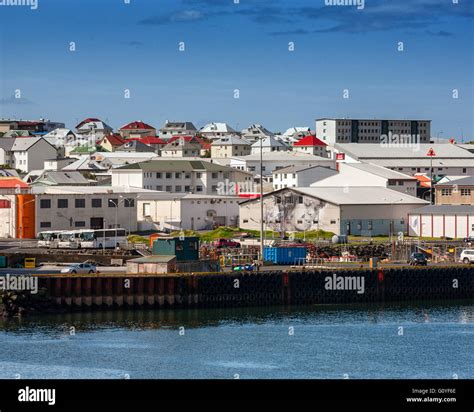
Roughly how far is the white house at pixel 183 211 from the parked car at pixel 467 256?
23.1 m

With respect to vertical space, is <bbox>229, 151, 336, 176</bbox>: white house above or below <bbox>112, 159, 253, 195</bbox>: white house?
above

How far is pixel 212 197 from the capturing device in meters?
78.3

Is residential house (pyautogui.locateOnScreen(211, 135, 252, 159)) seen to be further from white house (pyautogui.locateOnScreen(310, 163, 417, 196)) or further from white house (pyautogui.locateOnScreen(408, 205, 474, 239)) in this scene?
→ white house (pyautogui.locateOnScreen(408, 205, 474, 239))

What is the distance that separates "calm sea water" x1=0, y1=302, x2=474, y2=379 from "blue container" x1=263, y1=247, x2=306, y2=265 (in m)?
6.65

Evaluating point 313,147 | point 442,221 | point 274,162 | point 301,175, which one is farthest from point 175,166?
point 313,147

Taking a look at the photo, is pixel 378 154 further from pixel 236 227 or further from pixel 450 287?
pixel 450 287

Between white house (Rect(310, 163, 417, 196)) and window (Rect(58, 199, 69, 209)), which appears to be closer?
window (Rect(58, 199, 69, 209))

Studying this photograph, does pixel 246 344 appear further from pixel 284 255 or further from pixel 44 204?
pixel 44 204

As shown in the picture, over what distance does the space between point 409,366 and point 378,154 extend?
80.1 metres

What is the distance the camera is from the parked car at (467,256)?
5618 centimetres

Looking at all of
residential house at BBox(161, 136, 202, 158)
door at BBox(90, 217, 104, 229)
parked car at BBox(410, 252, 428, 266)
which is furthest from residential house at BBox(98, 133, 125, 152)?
parked car at BBox(410, 252, 428, 266)

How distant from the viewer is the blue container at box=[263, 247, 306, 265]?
179 ft
